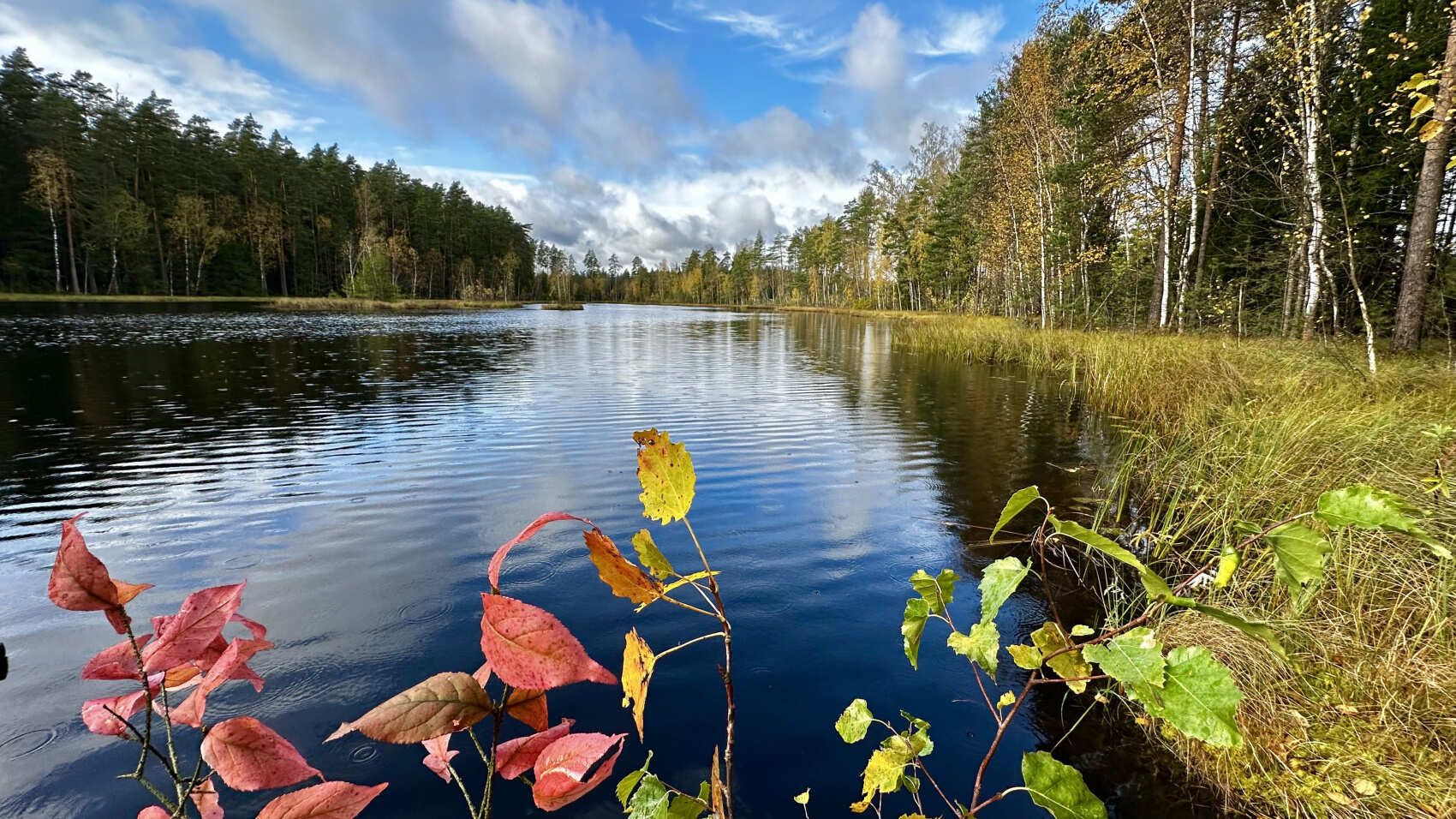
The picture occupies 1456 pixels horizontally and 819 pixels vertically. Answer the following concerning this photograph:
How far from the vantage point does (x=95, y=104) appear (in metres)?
46.0

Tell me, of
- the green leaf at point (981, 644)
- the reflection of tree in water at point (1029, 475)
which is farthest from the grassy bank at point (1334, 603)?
→ the green leaf at point (981, 644)

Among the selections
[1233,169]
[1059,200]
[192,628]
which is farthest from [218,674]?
[1059,200]

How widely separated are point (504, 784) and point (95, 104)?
68.6 meters

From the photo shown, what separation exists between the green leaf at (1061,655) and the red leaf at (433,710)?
2.74 ft

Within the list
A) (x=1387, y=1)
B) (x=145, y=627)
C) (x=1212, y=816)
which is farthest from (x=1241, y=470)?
(x=1387, y=1)

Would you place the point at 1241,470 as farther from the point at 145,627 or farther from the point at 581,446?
the point at 145,627

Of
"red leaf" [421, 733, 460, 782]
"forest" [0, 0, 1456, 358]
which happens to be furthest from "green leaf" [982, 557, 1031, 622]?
"forest" [0, 0, 1456, 358]

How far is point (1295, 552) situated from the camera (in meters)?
0.79

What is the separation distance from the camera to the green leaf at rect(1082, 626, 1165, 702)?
0.80 m

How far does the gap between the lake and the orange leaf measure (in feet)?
7.29

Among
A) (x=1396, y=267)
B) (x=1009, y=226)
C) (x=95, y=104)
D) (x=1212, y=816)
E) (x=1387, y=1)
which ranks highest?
(x=95, y=104)

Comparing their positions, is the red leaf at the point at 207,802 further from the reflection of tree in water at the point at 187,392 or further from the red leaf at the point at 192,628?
Result: the reflection of tree in water at the point at 187,392

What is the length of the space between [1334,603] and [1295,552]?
3.14m

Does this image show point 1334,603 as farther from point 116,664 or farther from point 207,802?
point 116,664
